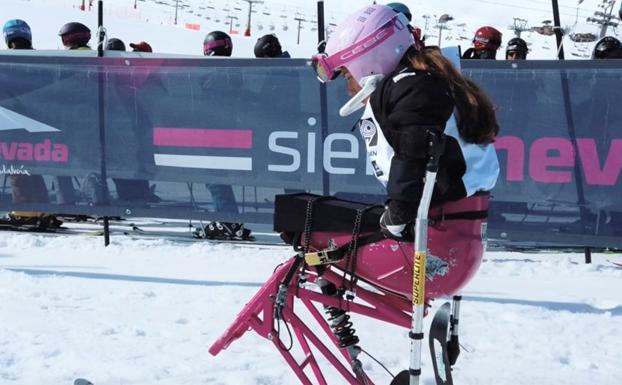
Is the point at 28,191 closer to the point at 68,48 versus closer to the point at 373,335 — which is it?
the point at 68,48

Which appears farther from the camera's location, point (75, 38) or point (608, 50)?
point (75, 38)

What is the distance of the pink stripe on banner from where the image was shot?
23.6ft

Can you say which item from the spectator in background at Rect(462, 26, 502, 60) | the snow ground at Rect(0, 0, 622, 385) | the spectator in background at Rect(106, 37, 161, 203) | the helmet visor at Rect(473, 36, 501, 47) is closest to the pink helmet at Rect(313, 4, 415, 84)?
the snow ground at Rect(0, 0, 622, 385)

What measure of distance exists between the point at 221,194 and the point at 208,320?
2.43 m

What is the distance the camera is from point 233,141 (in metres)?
7.22

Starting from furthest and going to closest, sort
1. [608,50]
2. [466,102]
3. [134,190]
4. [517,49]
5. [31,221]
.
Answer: [517,49], [31,221], [608,50], [134,190], [466,102]

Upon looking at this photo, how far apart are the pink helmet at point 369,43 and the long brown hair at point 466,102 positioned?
0.12m

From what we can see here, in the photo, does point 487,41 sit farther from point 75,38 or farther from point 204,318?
point 204,318

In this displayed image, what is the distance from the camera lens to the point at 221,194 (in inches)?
288

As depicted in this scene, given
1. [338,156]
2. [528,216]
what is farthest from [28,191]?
[528,216]

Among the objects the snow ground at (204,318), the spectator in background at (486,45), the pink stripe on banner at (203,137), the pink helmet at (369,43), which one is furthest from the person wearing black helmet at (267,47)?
the pink helmet at (369,43)

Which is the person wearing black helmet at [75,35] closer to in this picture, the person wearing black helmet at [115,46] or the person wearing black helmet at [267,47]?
the person wearing black helmet at [115,46]

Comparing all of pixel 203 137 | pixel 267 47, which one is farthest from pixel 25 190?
pixel 267 47

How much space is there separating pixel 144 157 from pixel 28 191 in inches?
52.5
